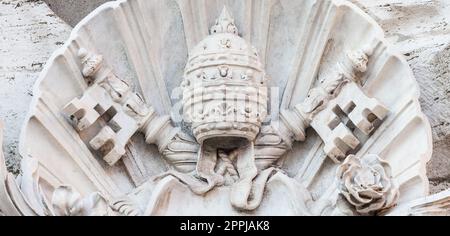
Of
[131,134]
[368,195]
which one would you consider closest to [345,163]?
[368,195]

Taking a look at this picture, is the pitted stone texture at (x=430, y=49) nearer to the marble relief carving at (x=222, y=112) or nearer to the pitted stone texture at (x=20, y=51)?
the marble relief carving at (x=222, y=112)

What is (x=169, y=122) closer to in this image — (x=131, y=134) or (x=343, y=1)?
(x=131, y=134)

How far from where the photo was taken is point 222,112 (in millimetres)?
2674

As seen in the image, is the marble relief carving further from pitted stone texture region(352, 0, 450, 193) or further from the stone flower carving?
pitted stone texture region(352, 0, 450, 193)

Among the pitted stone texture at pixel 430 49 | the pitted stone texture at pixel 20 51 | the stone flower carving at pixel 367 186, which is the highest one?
the stone flower carving at pixel 367 186

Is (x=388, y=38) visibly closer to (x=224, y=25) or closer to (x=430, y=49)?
(x=430, y=49)

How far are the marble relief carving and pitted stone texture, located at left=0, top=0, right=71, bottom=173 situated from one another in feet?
0.52

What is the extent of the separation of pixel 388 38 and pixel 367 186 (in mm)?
662

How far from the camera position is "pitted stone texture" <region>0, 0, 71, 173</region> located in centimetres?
288

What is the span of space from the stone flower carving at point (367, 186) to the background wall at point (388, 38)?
0.37 metres

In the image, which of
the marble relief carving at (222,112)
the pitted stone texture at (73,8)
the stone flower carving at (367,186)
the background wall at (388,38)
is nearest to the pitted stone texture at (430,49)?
the background wall at (388,38)

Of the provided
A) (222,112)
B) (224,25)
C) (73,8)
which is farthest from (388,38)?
(73,8)

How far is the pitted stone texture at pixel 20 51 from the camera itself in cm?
288
